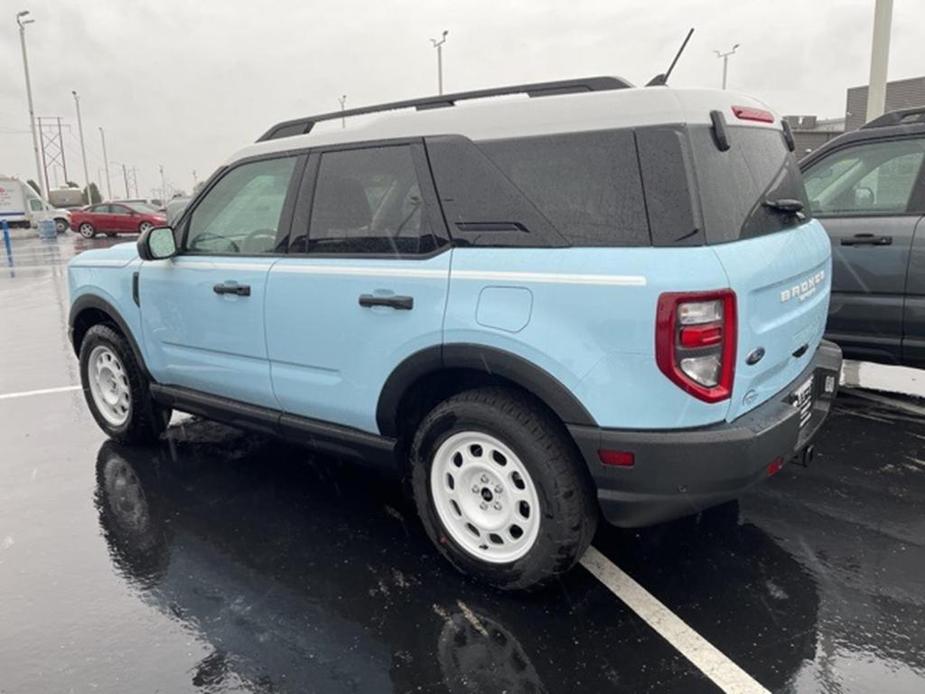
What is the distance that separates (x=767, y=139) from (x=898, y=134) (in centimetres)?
215

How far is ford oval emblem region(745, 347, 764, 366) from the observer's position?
261 centimetres

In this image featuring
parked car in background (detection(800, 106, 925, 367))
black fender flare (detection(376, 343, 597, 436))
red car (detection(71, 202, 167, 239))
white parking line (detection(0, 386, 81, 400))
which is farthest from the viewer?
red car (detection(71, 202, 167, 239))

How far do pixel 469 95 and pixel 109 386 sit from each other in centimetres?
328

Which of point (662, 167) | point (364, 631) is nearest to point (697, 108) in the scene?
point (662, 167)

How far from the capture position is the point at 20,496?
165 inches

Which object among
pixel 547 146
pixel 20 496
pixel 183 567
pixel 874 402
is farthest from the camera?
pixel 874 402

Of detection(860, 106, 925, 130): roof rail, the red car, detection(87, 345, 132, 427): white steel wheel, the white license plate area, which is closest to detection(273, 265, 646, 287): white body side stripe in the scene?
the white license plate area

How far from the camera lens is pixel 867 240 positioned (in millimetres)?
4625

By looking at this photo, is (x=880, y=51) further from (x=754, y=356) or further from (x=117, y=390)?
(x=117, y=390)

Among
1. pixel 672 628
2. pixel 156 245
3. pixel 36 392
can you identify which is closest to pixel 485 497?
pixel 672 628

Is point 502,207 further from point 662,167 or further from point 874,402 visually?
point 874,402

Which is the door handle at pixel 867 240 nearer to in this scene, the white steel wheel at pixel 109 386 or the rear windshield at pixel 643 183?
the rear windshield at pixel 643 183

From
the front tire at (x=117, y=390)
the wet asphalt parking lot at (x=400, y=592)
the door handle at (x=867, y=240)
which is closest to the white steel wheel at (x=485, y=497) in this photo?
the wet asphalt parking lot at (x=400, y=592)

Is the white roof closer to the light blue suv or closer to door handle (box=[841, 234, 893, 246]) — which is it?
the light blue suv
